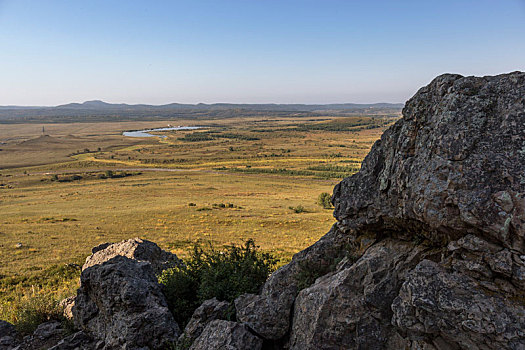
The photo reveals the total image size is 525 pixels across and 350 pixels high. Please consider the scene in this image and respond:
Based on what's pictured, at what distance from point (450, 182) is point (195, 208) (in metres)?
53.7

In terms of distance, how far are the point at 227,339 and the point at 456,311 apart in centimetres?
494

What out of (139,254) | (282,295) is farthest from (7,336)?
(282,295)

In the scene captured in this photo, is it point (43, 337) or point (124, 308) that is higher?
point (124, 308)

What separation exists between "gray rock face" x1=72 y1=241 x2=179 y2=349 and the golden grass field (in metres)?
6.11

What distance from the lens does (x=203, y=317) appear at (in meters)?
8.98

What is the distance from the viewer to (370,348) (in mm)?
6828

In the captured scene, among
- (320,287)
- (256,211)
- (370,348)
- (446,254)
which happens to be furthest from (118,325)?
(256,211)

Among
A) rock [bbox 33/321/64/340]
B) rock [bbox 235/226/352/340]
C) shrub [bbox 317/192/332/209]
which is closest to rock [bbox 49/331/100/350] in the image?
rock [bbox 33/321/64/340]

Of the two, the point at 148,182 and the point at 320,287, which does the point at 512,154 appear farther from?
the point at 148,182

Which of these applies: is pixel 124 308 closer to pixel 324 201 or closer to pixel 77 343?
pixel 77 343

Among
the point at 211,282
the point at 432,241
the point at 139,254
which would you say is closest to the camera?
the point at 432,241

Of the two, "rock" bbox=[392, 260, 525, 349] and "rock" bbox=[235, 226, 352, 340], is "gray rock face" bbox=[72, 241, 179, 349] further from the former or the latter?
"rock" bbox=[392, 260, 525, 349]

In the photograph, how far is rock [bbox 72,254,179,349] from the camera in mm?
8945

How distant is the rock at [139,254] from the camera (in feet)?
49.5
